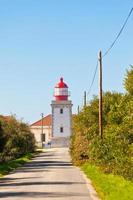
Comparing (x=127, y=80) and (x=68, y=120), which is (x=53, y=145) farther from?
(x=127, y=80)

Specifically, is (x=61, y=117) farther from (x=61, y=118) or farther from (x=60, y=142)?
(x=60, y=142)

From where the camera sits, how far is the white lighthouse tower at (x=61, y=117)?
146 meters

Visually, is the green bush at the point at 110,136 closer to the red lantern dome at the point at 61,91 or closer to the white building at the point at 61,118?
the red lantern dome at the point at 61,91

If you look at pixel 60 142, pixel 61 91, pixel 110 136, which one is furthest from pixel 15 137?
pixel 60 142

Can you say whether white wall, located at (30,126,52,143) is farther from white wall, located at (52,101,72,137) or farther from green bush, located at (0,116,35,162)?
green bush, located at (0,116,35,162)

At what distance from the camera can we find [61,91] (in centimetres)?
14475

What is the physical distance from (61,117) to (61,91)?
603cm

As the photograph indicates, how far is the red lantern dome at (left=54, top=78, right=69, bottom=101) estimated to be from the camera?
143m

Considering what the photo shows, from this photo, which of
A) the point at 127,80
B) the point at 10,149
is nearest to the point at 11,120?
the point at 10,149

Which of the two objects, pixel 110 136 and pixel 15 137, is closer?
pixel 110 136

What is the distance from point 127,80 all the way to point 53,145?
10285 centimetres

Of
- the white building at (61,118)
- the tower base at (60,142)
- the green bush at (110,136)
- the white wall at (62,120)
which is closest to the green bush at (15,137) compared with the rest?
the green bush at (110,136)

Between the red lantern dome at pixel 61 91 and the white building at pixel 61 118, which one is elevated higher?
the red lantern dome at pixel 61 91

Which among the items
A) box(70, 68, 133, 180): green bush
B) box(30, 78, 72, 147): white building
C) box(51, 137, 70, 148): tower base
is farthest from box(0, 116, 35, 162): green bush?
box(51, 137, 70, 148): tower base
